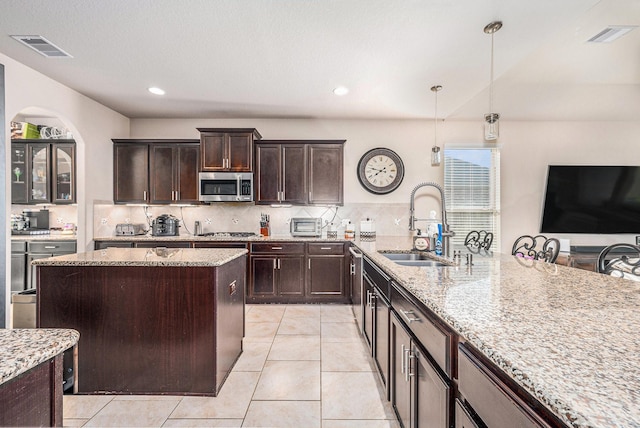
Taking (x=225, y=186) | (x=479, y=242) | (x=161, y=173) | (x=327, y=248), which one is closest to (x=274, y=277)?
(x=327, y=248)

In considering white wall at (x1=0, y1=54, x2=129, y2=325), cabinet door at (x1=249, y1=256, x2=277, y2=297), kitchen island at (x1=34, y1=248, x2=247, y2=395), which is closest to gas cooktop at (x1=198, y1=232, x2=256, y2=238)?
cabinet door at (x1=249, y1=256, x2=277, y2=297)

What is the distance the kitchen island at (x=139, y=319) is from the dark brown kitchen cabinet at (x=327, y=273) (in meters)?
2.15

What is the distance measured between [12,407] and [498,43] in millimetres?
3451

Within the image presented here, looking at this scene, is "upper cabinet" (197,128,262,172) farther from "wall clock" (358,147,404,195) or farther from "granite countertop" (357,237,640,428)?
"granite countertop" (357,237,640,428)

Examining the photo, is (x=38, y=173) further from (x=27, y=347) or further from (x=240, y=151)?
(x=27, y=347)

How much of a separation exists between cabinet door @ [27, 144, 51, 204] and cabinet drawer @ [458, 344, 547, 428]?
5164 millimetres

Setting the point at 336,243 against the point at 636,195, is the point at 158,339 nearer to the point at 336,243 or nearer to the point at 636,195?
the point at 336,243

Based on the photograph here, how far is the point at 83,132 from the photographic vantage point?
3801mm

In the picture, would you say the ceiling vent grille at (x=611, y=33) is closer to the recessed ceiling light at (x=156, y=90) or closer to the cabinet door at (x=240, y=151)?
the cabinet door at (x=240, y=151)

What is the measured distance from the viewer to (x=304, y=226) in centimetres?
439

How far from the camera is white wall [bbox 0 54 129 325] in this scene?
2.90 m

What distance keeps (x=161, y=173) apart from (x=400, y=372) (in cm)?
417

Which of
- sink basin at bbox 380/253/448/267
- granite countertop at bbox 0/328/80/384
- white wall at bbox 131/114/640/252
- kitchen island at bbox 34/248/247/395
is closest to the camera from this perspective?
granite countertop at bbox 0/328/80/384

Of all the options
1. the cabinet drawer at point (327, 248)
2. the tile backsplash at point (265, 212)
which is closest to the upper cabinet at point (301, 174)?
the tile backsplash at point (265, 212)
